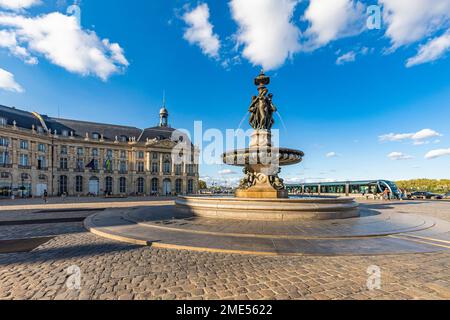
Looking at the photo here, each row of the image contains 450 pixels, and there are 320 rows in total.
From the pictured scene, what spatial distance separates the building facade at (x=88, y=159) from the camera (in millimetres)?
43500

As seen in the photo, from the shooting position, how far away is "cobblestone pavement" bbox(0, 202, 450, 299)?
361 centimetres

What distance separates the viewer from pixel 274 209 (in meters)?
10.0

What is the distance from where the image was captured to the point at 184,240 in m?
6.90

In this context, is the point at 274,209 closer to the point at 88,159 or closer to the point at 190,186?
the point at 190,186

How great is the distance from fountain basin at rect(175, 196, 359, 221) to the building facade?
40414mm

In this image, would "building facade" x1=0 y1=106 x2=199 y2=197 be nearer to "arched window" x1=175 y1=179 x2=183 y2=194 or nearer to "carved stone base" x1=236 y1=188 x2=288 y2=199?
"arched window" x1=175 y1=179 x2=183 y2=194

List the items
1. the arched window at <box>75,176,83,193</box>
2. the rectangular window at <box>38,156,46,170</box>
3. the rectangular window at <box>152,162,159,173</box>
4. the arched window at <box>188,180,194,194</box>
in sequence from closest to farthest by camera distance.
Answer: the rectangular window at <box>38,156,46,170</box> → the arched window at <box>75,176,83,193</box> → the rectangular window at <box>152,162,159,173</box> → the arched window at <box>188,180,194,194</box>

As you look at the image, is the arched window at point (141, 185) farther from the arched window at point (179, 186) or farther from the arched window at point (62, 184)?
the arched window at point (62, 184)

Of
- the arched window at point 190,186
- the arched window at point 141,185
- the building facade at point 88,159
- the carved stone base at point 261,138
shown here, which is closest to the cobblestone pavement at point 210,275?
the carved stone base at point 261,138

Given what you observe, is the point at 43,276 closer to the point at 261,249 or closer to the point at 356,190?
the point at 261,249

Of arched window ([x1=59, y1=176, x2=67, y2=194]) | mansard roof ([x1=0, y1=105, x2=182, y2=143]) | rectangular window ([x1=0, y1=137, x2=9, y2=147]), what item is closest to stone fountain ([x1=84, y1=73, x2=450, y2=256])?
rectangular window ([x1=0, y1=137, x2=9, y2=147])

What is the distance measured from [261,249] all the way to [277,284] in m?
2.03

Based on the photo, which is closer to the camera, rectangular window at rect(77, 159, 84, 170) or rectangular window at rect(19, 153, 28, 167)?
rectangular window at rect(19, 153, 28, 167)

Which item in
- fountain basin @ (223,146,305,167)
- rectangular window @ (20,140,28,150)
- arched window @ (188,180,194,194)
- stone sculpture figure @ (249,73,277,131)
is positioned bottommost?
arched window @ (188,180,194,194)
